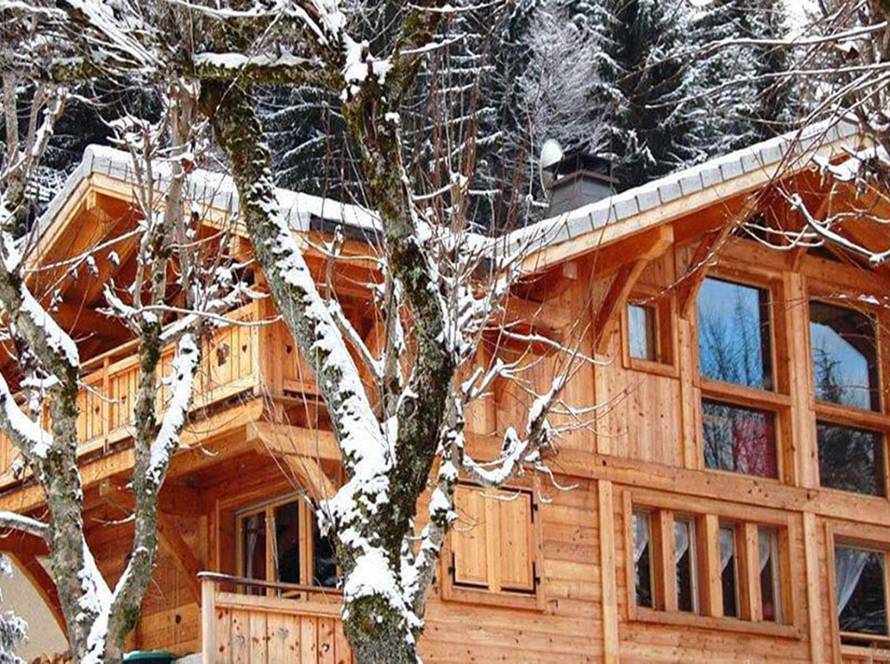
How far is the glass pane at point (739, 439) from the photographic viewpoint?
20.0 meters

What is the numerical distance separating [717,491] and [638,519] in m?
0.97

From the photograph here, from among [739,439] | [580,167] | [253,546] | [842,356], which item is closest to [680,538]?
[739,439]

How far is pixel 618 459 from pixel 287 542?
353 cm

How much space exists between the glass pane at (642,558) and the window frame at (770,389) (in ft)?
3.06

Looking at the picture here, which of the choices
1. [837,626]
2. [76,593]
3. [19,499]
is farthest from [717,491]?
[76,593]

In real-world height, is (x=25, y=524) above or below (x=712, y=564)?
below

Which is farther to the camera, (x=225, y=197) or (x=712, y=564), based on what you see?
(x=712, y=564)

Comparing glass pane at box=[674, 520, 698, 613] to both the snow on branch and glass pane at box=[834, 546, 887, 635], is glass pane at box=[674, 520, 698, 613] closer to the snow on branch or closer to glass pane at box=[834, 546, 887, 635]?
glass pane at box=[834, 546, 887, 635]

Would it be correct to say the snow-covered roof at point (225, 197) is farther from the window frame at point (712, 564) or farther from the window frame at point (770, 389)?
the window frame at point (770, 389)

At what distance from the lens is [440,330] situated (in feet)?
28.5

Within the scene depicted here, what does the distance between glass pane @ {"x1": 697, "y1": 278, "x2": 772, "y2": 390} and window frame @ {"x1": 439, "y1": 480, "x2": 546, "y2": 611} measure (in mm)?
3256

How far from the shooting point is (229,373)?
1658 centimetres

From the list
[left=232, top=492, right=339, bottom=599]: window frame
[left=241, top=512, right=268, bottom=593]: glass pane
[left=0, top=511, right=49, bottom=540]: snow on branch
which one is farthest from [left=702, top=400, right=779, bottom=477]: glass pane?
[left=0, top=511, right=49, bottom=540]: snow on branch

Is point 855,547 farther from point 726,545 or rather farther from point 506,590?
point 506,590
